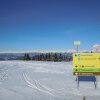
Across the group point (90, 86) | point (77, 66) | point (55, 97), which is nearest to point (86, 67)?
point (77, 66)

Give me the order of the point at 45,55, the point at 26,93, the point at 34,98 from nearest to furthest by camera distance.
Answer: the point at 34,98, the point at 26,93, the point at 45,55

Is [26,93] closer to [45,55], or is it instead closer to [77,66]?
[77,66]

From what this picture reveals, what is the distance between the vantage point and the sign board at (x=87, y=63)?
11961mm

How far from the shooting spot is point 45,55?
407 ft

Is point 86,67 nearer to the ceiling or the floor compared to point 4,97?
nearer to the ceiling

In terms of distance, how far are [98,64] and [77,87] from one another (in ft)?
6.49

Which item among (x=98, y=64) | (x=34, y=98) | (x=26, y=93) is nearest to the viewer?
(x=34, y=98)

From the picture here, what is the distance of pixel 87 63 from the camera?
474 inches

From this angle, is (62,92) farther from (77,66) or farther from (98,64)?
(98,64)

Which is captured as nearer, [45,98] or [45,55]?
[45,98]

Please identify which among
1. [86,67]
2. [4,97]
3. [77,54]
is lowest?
[4,97]

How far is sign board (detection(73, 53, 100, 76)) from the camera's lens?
11961mm

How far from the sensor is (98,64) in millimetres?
11953

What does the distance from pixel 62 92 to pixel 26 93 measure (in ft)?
6.70
